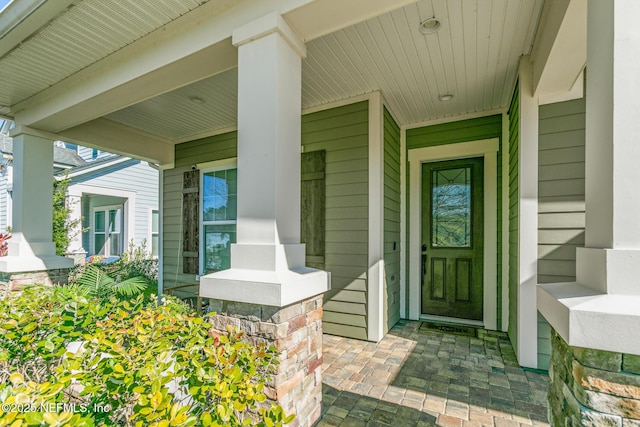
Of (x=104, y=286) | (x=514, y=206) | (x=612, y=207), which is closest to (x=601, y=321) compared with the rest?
(x=612, y=207)

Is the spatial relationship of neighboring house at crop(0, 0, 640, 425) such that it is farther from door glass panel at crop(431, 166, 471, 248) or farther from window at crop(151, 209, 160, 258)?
window at crop(151, 209, 160, 258)

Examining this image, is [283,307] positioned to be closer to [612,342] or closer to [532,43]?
[612,342]

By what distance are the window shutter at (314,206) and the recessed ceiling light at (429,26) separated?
5.62ft

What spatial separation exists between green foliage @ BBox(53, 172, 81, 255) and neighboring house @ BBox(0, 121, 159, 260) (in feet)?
0.65

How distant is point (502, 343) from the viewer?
323 cm

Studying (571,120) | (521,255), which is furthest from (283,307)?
(571,120)

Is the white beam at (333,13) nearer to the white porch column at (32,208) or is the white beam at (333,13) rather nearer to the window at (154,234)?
the white porch column at (32,208)

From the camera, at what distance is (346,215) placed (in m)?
3.52

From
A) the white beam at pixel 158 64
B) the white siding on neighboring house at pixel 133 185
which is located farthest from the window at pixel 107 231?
the white beam at pixel 158 64

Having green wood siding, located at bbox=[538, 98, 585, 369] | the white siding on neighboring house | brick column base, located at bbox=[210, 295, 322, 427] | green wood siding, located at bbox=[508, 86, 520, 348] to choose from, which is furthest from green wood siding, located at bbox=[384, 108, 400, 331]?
the white siding on neighboring house

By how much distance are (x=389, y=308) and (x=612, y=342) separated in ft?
9.29

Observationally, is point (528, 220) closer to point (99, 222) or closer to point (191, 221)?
point (191, 221)

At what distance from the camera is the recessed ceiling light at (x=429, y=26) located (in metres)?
2.19

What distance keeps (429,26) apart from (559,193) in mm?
1756
